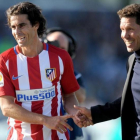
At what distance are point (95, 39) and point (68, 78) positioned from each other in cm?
417

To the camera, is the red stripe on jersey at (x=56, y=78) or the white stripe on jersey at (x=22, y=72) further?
the red stripe on jersey at (x=56, y=78)

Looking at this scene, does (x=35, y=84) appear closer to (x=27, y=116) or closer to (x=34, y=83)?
(x=34, y=83)

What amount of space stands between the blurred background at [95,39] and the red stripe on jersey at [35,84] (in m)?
3.67

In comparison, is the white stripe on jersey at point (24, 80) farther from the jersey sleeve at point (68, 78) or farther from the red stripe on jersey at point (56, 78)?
the jersey sleeve at point (68, 78)

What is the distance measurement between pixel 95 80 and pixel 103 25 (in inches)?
43.5

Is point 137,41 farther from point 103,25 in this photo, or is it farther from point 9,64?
point 103,25

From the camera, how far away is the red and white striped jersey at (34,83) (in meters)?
2.96

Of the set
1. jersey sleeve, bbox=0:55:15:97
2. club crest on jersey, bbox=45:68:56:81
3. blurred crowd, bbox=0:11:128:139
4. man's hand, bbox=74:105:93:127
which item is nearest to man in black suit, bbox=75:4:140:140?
man's hand, bbox=74:105:93:127

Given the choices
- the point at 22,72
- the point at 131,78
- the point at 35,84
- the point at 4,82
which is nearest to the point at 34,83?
the point at 35,84

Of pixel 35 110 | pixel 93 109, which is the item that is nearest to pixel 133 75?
pixel 93 109

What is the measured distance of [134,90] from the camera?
2.83 meters

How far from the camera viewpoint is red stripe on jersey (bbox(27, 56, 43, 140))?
2.98 metres

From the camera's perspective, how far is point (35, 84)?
117 inches

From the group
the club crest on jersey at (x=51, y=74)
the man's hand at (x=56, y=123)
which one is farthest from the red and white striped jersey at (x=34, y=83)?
the man's hand at (x=56, y=123)
